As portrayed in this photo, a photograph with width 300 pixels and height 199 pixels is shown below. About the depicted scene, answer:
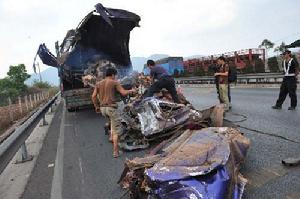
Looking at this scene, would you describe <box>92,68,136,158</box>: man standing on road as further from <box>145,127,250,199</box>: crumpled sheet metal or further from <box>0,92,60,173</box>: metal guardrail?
<box>145,127,250,199</box>: crumpled sheet metal

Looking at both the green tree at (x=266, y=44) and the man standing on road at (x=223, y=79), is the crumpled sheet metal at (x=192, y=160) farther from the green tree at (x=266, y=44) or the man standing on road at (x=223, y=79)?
the green tree at (x=266, y=44)

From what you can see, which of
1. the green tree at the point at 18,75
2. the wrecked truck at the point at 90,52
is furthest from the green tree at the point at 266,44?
the wrecked truck at the point at 90,52

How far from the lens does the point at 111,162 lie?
21.9ft

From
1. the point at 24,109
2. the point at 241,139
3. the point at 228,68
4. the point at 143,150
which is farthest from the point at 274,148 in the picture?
the point at 24,109

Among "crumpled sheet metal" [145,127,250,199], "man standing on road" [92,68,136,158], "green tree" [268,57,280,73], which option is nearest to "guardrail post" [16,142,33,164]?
"man standing on road" [92,68,136,158]

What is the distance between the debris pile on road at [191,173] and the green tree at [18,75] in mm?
62274

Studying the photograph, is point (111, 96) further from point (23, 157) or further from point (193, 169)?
point (193, 169)

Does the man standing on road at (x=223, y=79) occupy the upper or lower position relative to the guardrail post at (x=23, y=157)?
upper

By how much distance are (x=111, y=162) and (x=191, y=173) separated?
9.81ft

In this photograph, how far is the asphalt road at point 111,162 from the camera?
189 inches

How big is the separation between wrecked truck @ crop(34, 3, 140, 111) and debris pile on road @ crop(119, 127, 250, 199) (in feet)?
28.1

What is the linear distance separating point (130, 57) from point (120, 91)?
298 inches

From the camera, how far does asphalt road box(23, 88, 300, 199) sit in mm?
4793

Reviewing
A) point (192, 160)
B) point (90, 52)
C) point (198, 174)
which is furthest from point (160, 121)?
point (90, 52)
